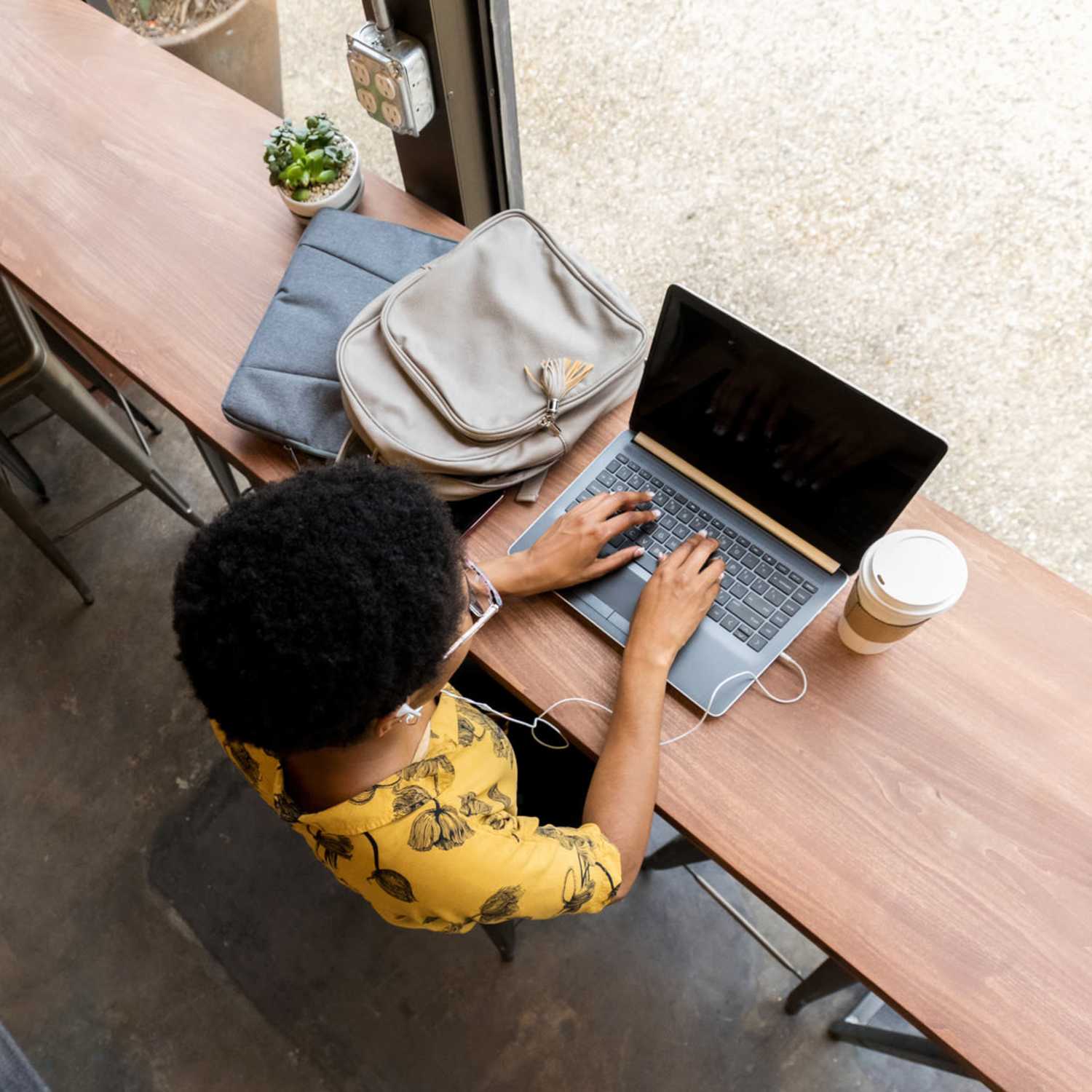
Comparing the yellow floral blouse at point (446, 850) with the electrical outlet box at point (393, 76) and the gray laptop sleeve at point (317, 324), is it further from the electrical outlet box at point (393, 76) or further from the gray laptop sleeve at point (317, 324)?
the electrical outlet box at point (393, 76)

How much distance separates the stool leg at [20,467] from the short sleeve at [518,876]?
1489mm

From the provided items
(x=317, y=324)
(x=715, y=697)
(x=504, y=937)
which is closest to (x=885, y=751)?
(x=715, y=697)

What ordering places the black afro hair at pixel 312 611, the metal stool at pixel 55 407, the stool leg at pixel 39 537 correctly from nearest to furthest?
the black afro hair at pixel 312 611
the metal stool at pixel 55 407
the stool leg at pixel 39 537

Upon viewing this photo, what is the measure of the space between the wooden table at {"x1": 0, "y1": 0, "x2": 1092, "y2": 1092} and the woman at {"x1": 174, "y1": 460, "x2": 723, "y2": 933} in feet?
0.20

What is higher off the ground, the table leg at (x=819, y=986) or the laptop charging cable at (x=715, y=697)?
the laptop charging cable at (x=715, y=697)

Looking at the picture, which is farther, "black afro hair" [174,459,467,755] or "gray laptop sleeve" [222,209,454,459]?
"gray laptop sleeve" [222,209,454,459]

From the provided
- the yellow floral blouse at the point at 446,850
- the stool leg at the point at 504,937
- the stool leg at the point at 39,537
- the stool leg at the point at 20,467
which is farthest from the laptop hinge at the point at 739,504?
the stool leg at the point at 20,467

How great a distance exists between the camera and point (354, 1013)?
1.54 m

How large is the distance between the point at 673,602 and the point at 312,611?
17.9 inches

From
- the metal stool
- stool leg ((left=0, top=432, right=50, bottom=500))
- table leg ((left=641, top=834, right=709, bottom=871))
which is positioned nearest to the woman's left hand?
table leg ((left=641, top=834, right=709, bottom=871))

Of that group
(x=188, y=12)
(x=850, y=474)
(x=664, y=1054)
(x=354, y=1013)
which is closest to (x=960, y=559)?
(x=850, y=474)

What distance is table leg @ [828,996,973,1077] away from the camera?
3.84 feet

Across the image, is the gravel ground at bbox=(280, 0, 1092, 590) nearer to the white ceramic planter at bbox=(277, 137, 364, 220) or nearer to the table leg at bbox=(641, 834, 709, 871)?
the white ceramic planter at bbox=(277, 137, 364, 220)

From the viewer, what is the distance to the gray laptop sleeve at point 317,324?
1.08 m
